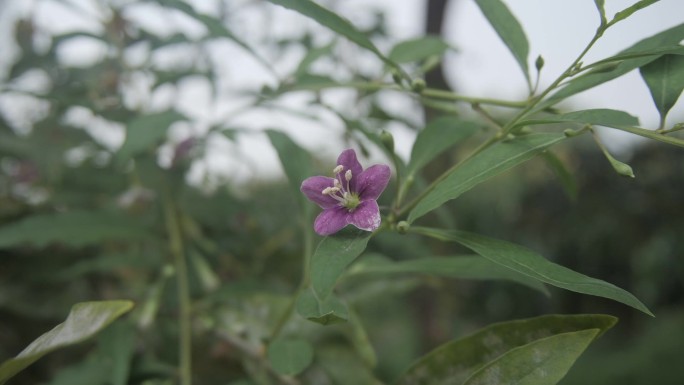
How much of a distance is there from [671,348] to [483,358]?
7.95 ft

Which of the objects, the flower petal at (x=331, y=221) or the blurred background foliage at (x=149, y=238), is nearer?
the flower petal at (x=331, y=221)

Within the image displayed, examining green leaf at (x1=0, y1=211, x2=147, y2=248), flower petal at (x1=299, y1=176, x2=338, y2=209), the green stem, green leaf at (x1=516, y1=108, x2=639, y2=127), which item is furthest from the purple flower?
green leaf at (x1=0, y1=211, x2=147, y2=248)

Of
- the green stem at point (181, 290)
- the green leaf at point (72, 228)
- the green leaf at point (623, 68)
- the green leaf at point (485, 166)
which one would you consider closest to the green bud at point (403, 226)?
the green leaf at point (485, 166)

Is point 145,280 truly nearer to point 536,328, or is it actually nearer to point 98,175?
point 98,175

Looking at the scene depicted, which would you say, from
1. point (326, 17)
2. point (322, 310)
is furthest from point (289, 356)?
point (326, 17)

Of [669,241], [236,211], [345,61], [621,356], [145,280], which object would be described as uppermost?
[345,61]

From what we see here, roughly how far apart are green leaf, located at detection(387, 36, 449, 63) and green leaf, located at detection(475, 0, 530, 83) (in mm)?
135

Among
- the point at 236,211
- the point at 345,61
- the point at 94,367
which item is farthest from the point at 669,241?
the point at 94,367

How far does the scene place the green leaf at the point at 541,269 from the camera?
32 cm

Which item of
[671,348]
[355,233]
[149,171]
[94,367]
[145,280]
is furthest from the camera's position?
[671,348]

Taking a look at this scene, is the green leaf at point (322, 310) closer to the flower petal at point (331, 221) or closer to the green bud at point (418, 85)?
the flower petal at point (331, 221)

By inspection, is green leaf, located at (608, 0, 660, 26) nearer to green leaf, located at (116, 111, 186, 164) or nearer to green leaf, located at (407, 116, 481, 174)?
green leaf, located at (407, 116, 481, 174)

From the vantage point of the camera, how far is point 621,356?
2531mm

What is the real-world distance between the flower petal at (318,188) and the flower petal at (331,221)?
0.02m
